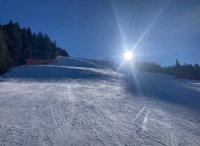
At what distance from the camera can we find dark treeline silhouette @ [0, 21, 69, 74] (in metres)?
22.8

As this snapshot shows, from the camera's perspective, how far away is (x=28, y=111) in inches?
259

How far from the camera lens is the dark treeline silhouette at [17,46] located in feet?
74.6

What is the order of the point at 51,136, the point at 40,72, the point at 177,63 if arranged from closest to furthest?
the point at 51,136 → the point at 40,72 → the point at 177,63

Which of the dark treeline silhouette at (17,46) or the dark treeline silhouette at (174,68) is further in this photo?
the dark treeline silhouette at (174,68)

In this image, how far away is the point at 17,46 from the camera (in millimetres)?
33031

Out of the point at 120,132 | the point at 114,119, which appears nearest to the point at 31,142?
the point at 120,132

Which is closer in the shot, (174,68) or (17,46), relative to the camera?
(17,46)

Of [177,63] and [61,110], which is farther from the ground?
[177,63]

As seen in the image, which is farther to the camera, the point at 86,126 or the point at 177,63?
the point at 177,63

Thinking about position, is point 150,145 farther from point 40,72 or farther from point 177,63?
point 177,63

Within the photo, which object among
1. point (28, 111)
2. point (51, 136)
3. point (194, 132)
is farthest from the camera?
point (28, 111)

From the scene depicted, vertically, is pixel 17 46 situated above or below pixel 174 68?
above

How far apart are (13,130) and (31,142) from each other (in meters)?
1.04

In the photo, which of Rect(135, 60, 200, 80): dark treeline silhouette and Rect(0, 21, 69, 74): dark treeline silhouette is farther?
Rect(135, 60, 200, 80): dark treeline silhouette
